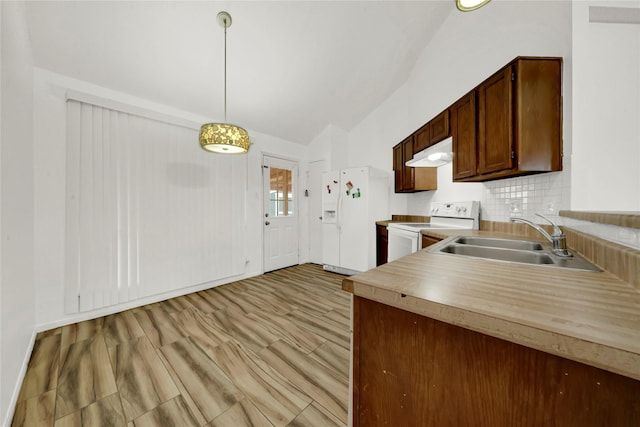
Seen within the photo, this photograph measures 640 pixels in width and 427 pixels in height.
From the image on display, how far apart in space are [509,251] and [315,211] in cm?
331

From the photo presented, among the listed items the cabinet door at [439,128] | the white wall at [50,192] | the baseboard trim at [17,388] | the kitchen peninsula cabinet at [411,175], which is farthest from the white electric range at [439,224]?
the white wall at [50,192]

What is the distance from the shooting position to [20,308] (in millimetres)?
1472

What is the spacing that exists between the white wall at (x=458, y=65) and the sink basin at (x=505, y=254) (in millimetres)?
845

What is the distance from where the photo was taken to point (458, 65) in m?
2.46

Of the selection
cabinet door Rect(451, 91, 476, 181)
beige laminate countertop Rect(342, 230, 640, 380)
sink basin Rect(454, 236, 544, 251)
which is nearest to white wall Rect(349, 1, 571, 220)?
cabinet door Rect(451, 91, 476, 181)

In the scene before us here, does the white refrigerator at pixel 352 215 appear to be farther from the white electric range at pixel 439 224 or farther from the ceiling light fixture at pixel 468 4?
the ceiling light fixture at pixel 468 4

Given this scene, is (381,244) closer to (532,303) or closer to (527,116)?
(527,116)

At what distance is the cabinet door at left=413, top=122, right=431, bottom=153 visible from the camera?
2.48 meters

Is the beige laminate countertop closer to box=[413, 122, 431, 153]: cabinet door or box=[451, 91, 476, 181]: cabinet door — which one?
box=[451, 91, 476, 181]: cabinet door

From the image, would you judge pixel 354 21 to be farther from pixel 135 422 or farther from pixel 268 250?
pixel 135 422

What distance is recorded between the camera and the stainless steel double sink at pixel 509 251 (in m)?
0.96

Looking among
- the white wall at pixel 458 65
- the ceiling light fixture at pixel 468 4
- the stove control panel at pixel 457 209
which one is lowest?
the stove control panel at pixel 457 209

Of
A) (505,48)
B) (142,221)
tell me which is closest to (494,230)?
(505,48)

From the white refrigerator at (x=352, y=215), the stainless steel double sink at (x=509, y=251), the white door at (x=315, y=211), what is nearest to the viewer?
the stainless steel double sink at (x=509, y=251)
